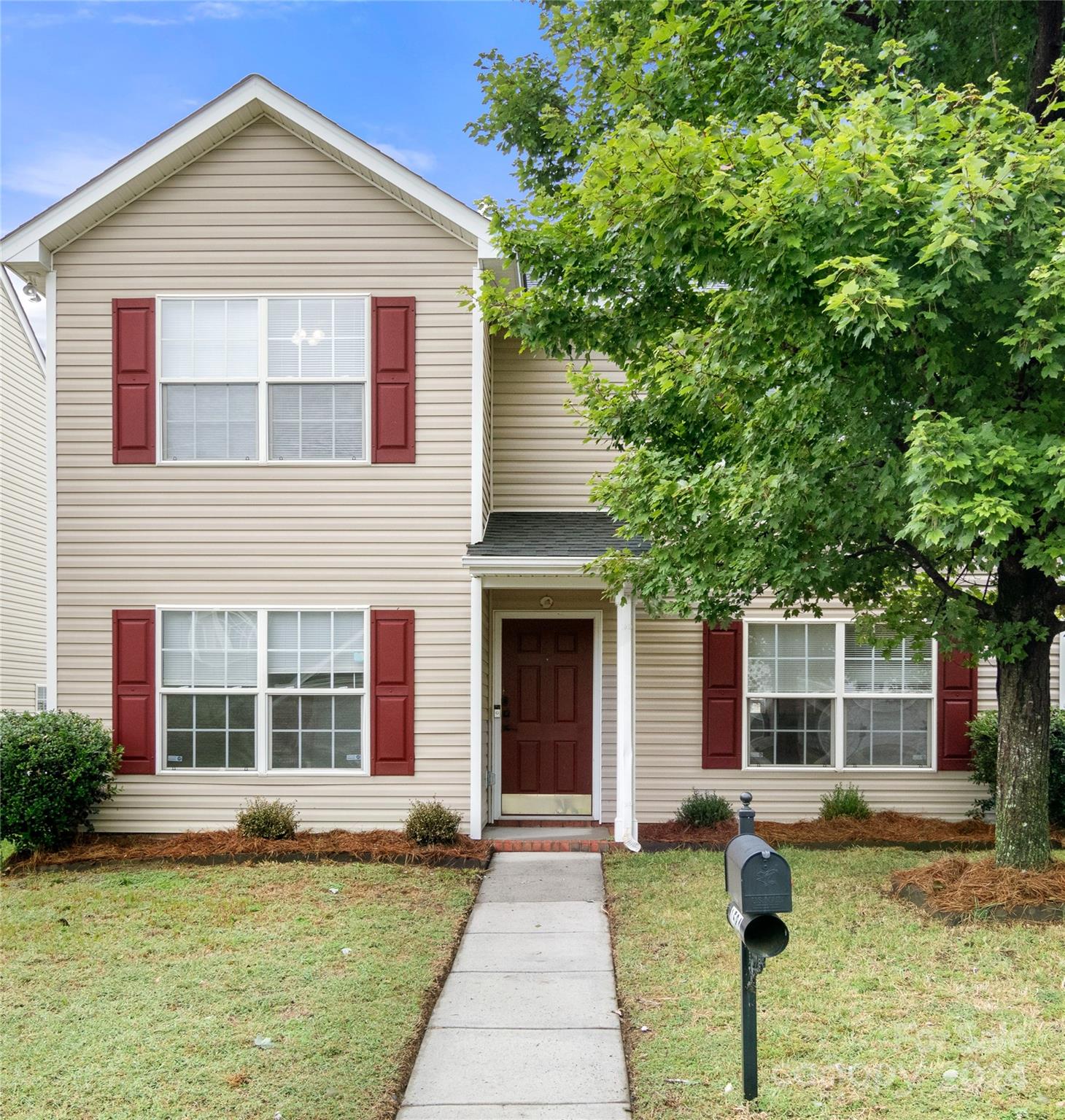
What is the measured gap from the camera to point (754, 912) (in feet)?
12.5

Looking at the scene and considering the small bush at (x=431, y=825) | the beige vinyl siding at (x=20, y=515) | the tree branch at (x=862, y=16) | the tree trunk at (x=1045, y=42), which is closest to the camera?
the tree trunk at (x=1045, y=42)

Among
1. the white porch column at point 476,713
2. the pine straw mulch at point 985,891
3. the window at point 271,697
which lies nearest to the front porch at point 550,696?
the white porch column at point 476,713

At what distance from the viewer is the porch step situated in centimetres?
924

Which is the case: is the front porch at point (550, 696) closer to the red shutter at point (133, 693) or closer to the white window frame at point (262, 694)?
the white window frame at point (262, 694)

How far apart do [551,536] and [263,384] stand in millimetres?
3123

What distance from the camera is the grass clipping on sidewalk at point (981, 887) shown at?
6.30 meters

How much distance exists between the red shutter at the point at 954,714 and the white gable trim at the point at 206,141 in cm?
619

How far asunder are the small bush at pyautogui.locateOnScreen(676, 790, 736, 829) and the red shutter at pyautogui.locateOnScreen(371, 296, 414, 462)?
14.5 ft

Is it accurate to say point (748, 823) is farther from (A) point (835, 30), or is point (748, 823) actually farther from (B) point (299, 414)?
(B) point (299, 414)

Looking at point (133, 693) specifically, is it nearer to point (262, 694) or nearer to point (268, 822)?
point (262, 694)

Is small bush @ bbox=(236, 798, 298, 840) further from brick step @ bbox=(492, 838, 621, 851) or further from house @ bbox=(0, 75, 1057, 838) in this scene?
brick step @ bbox=(492, 838, 621, 851)

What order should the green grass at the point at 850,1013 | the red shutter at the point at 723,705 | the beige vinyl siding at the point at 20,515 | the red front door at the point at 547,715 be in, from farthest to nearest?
1. the beige vinyl siding at the point at 20,515
2. the red front door at the point at 547,715
3. the red shutter at the point at 723,705
4. the green grass at the point at 850,1013

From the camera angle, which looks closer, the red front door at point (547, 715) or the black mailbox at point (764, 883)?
the black mailbox at point (764, 883)

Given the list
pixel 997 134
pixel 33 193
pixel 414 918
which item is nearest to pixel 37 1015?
pixel 414 918
